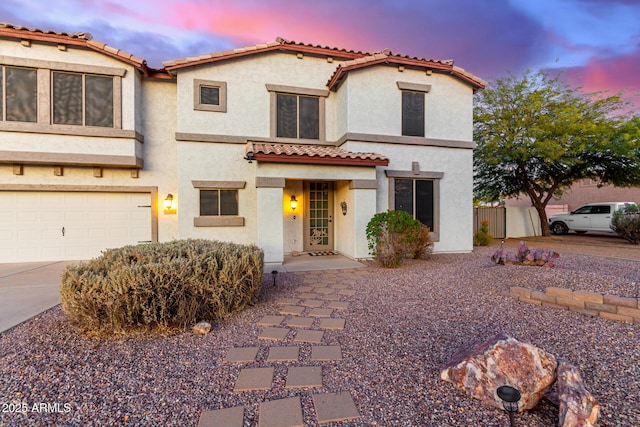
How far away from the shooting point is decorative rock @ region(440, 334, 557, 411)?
2.30 metres

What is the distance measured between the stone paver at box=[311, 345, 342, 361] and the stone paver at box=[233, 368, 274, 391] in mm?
513

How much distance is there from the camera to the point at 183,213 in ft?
28.2

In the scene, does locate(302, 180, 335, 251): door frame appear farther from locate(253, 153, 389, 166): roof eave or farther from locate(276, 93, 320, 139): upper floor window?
locate(253, 153, 389, 166): roof eave

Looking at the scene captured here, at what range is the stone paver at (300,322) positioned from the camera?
3961 millimetres

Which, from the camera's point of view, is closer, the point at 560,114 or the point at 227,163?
the point at 227,163

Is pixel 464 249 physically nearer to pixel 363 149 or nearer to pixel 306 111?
pixel 363 149

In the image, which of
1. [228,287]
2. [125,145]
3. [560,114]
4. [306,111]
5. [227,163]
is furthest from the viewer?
[560,114]

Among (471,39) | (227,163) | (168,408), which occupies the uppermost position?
(471,39)

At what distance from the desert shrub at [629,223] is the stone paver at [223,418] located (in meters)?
16.1

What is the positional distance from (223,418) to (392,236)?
603 centimetres

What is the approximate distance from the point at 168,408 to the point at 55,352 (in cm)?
190

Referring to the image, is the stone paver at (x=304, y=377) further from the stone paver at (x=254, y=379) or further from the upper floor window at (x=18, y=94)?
the upper floor window at (x=18, y=94)

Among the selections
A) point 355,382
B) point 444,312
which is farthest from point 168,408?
point 444,312

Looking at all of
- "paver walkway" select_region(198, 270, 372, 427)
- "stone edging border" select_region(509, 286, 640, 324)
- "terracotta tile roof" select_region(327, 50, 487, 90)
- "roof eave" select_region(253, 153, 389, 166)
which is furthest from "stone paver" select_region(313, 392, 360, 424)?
"terracotta tile roof" select_region(327, 50, 487, 90)
